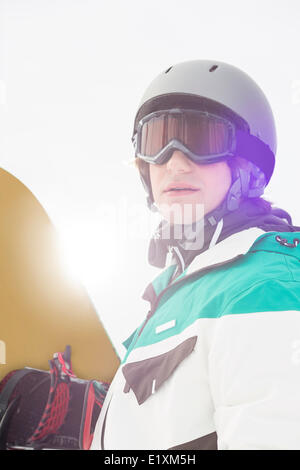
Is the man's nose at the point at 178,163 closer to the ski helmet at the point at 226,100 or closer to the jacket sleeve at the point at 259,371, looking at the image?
the ski helmet at the point at 226,100

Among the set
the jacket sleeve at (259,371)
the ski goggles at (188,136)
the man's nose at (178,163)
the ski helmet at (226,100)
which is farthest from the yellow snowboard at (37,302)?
the jacket sleeve at (259,371)

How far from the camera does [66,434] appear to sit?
2.15 meters

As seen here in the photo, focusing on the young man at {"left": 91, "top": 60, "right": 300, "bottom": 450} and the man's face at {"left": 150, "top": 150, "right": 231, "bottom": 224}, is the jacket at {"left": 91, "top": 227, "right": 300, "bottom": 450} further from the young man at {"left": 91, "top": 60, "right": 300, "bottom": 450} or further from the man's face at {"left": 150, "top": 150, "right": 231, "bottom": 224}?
the man's face at {"left": 150, "top": 150, "right": 231, "bottom": 224}

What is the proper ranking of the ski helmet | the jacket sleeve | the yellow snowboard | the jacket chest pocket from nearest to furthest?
the jacket sleeve < the jacket chest pocket < the ski helmet < the yellow snowboard

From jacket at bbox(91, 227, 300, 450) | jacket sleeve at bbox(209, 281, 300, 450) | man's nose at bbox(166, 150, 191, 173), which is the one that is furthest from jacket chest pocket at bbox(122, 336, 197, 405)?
man's nose at bbox(166, 150, 191, 173)

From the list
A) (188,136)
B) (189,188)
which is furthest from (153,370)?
→ (188,136)

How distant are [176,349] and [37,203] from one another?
7.86 ft

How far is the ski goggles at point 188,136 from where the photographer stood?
2.03m

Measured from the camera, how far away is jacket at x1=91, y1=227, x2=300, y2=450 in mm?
1009

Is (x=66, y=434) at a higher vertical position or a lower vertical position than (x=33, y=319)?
lower

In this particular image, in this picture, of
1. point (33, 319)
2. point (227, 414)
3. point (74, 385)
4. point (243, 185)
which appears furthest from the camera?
point (33, 319)

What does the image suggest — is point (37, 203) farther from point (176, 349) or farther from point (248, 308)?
point (248, 308)

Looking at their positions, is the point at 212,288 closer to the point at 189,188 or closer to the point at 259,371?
the point at 259,371
